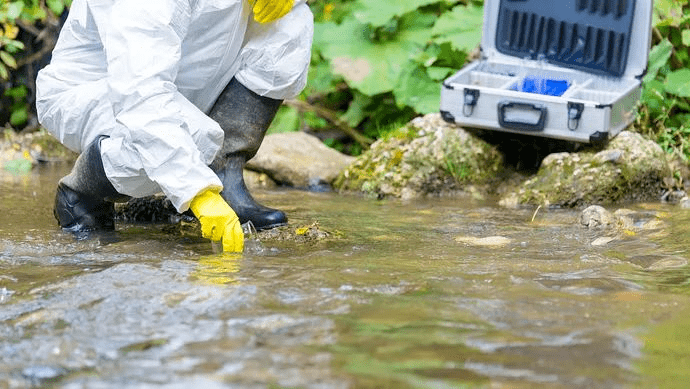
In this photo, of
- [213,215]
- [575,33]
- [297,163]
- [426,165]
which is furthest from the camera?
[297,163]

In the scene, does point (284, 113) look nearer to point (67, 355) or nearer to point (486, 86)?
point (486, 86)

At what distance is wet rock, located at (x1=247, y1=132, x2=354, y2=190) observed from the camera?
4824 millimetres

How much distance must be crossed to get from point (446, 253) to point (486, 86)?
1842 mm

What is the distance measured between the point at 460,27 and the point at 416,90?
396 mm

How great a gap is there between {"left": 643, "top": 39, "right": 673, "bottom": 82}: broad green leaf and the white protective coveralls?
216cm

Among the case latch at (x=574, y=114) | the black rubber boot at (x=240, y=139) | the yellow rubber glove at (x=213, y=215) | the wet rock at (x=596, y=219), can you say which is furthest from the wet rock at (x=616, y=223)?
the yellow rubber glove at (x=213, y=215)

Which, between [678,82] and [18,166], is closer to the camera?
[678,82]

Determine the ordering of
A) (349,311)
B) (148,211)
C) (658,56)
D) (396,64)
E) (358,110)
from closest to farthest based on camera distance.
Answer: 1. (349,311)
2. (148,211)
3. (658,56)
4. (396,64)
5. (358,110)

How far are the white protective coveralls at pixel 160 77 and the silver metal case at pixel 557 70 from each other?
47.1 inches

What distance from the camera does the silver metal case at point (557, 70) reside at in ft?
14.0

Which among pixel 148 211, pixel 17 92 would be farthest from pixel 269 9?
pixel 17 92

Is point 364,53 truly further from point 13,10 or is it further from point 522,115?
point 13,10

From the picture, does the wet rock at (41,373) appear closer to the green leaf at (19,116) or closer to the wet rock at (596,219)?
the wet rock at (596,219)

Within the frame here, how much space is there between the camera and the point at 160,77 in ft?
9.36
